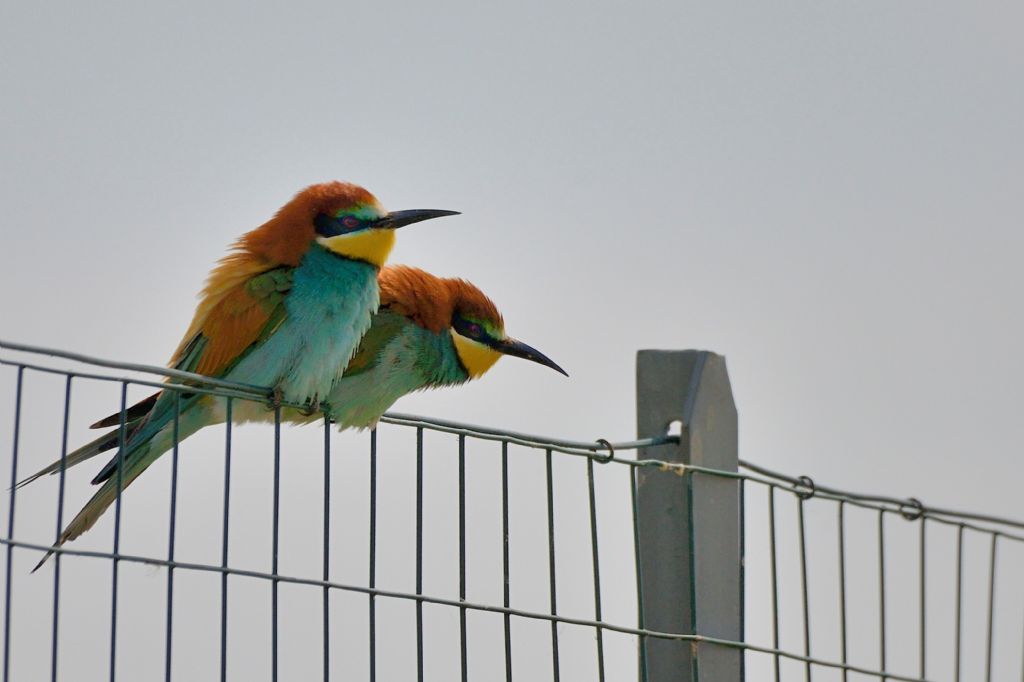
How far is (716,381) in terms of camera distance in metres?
3.02

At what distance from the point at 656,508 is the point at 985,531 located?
0.97m

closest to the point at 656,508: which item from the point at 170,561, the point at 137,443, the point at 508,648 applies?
the point at 508,648

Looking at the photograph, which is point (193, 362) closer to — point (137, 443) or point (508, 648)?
point (137, 443)

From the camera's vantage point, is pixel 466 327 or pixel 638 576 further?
pixel 466 327

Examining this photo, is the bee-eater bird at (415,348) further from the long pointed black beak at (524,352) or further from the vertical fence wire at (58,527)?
the vertical fence wire at (58,527)

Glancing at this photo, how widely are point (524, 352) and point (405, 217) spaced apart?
819 mm

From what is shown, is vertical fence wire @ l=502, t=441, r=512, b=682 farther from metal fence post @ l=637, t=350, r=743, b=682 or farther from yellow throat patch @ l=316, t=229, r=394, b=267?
yellow throat patch @ l=316, t=229, r=394, b=267

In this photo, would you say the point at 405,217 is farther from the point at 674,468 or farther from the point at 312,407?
the point at 674,468

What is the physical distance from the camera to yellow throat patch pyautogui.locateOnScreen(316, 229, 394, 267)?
3967 millimetres

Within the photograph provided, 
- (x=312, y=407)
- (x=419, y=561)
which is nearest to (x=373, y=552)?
(x=419, y=561)

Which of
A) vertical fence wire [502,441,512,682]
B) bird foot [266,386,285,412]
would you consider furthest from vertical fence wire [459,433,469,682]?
bird foot [266,386,285,412]

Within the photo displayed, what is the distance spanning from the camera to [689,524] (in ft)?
9.34

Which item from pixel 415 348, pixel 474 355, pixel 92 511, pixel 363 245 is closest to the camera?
pixel 92 511

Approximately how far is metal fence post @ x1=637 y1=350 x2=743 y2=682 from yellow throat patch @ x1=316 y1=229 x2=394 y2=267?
1162 mm
